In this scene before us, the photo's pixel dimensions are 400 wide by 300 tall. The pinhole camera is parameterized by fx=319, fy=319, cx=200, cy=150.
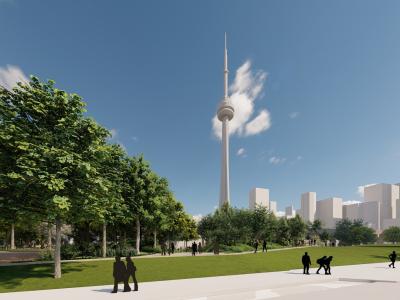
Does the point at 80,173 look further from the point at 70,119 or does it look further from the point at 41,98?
the point at 41,98

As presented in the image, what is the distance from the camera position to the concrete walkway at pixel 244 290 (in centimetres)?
1434

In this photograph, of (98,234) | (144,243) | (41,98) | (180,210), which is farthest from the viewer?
(180,210)

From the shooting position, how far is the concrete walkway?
47.0 feet

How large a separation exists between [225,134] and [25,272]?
9927 centimetres

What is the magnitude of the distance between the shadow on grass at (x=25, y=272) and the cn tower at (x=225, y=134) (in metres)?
82.5

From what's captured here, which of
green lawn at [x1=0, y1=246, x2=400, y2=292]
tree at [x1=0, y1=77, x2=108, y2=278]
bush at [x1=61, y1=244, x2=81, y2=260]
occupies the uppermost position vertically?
tree at [x1=0, y1=77, x2=108, y2=278]

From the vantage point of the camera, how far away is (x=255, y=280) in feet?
63.1

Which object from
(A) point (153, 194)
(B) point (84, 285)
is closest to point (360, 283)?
(B) point (84, 285)

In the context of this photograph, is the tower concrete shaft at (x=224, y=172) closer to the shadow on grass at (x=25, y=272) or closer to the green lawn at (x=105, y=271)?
the green lawn at (x=105, y=271)

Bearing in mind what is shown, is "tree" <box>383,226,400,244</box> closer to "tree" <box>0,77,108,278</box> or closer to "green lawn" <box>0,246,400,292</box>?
"green lawn" <box>0,246,400,292</box>

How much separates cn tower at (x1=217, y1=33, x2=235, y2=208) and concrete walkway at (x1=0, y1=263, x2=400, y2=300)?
85286mm

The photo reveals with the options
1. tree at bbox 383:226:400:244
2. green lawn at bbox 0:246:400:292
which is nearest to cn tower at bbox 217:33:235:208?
tree at bbox 383:226:400:244

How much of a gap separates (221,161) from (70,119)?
95.2 meters

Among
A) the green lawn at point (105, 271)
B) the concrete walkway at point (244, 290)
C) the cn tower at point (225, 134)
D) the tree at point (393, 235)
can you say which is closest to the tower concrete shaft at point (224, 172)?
the cn tower at point (225, 134)
